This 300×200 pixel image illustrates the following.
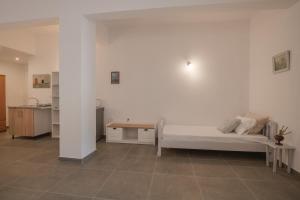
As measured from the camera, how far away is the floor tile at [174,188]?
6.63ft

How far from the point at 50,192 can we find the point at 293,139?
3.59 m

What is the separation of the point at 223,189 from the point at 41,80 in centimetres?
549

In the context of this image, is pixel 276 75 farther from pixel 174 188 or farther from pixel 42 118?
pixel 42 118

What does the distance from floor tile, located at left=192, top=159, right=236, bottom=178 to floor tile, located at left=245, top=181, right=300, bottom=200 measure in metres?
0.35

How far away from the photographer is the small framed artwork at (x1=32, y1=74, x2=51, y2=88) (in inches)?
200

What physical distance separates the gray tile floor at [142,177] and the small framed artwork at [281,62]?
67.3 inches

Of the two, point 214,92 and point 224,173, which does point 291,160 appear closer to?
point 224,173

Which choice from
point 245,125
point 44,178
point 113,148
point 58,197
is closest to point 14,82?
point 113,148

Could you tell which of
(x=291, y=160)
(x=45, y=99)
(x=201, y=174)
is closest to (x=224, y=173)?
(x=201, y=174)

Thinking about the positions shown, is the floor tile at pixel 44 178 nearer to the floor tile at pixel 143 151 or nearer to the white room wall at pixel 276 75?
the floor tile at pixel 143 151

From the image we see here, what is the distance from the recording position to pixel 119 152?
3.54m

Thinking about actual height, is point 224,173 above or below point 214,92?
below

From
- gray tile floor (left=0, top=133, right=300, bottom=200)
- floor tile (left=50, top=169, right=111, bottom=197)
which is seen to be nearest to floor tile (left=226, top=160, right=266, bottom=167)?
gray tile floor (left=0, top=133, right=300, bottom=200)

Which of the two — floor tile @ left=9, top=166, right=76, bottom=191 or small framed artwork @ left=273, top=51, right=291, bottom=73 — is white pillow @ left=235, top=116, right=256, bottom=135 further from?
floor tile @ left=9, top=166, right=76, bottom=191
